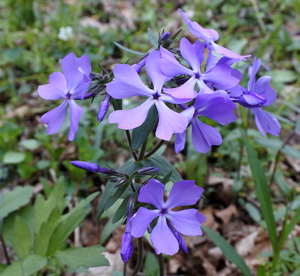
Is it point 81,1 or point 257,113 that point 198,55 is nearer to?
point 257,113

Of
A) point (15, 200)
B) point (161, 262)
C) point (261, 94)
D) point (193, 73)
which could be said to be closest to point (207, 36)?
point (193, 73)

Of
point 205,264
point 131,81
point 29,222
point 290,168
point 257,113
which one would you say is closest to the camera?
point 131,81

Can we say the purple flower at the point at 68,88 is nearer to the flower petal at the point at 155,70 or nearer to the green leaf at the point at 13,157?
the flower petal at the point at 155,70

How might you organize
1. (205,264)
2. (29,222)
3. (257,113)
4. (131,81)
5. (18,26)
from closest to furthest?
(131,81) → (257,113) → (205,264) → (29,222) → (18,26)

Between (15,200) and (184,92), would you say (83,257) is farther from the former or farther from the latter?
(184,92)

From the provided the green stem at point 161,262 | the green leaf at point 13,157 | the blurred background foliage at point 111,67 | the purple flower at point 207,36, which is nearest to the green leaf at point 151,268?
the green stem at point 161,262

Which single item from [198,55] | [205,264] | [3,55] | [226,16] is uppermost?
[198,55]

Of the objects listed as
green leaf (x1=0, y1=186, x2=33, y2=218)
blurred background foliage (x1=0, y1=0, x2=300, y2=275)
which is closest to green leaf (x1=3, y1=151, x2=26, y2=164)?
blurred background foliage (x1=0, y1=0, x2=300, y2=275)

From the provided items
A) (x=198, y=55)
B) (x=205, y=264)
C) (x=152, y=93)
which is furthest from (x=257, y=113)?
(x=205, y=264)
